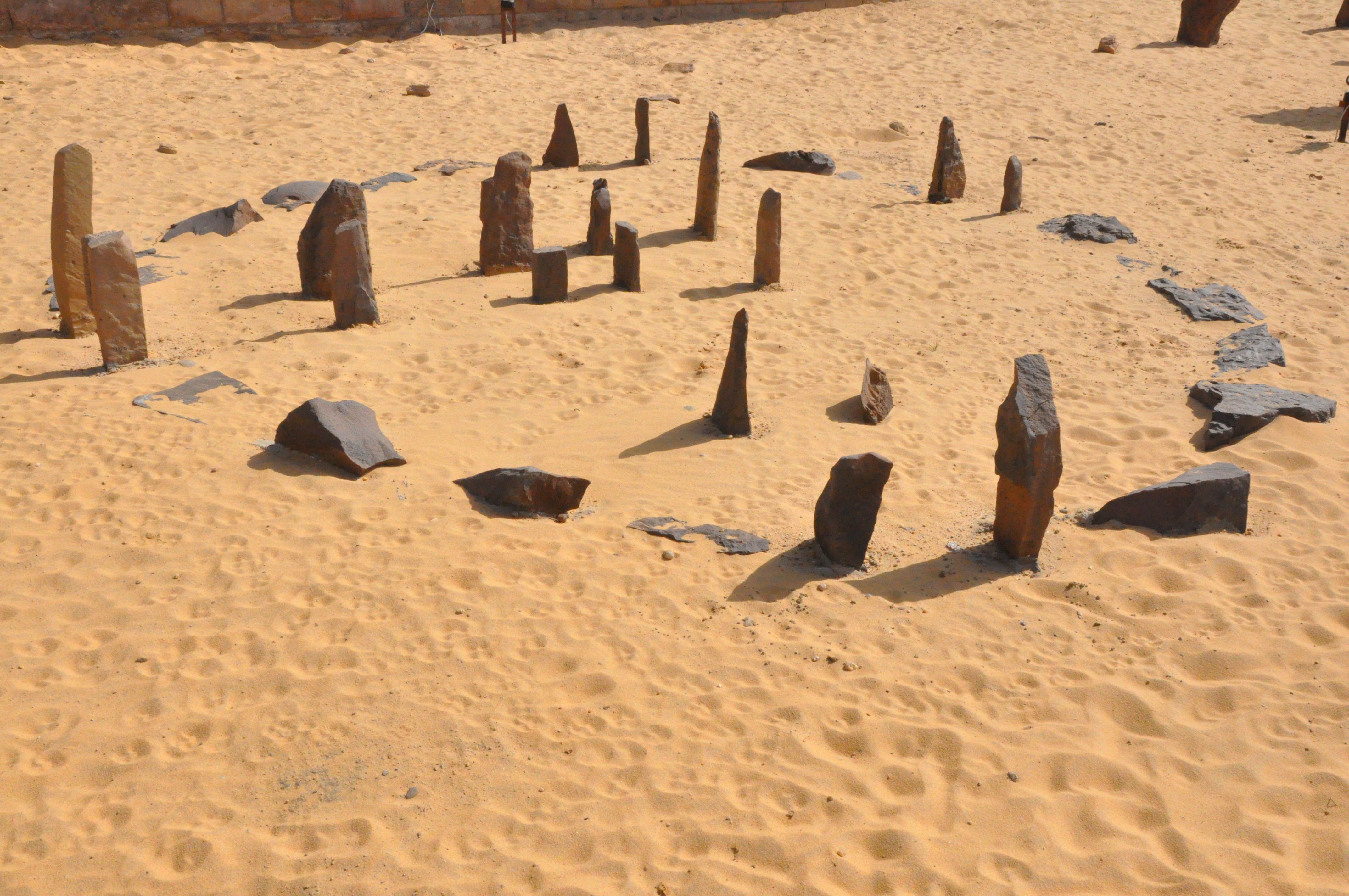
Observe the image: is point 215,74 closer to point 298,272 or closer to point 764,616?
point 298,272

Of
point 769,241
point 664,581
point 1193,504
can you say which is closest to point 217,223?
point 769,241

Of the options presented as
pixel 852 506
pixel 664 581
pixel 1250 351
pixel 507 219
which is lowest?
pixel 664 581

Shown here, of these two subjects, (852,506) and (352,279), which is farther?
(352,279)

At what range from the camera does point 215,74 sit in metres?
15.5

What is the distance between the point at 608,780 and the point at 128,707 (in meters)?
2.13

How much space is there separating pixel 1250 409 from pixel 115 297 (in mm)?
7957

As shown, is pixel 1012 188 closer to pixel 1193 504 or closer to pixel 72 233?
pixel 1193 504

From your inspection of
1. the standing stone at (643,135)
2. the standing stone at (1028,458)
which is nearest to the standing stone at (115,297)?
the standing stone at (1028,458)

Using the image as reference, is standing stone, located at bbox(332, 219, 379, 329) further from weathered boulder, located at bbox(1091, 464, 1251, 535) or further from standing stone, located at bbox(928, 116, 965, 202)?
standing stone, located at bbox(928, 116, 965, 202)

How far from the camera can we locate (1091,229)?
37.0 feet

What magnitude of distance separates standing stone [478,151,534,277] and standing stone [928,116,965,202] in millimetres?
4824

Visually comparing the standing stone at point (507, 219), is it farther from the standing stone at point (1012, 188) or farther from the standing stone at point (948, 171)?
the standing stone at point (1012, 188)

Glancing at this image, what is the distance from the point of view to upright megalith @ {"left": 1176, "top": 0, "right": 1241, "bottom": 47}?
1752 centimetres

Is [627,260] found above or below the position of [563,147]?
below
